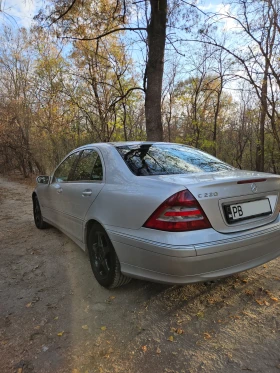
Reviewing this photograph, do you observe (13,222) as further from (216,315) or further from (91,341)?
(216,315)

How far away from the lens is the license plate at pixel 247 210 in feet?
6.82

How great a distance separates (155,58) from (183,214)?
532 centimetres

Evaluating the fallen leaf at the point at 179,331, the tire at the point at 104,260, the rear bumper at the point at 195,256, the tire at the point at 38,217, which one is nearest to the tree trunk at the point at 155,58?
the tire at the point at 38,217

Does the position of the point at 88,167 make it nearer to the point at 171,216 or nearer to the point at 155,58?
the point at 171,216

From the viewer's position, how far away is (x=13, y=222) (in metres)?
5.79

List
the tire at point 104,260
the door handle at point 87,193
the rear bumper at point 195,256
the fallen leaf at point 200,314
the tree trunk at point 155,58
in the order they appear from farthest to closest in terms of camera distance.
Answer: the tree trunk at point 155,58, the door handle at point 87,193, the tire at point 104,260, the fallen leaf at point 200,314, the rear bumper at point 195,256

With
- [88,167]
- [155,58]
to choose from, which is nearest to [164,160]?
[88,167]

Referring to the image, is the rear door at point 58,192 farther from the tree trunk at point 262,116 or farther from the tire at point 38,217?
the tree trunk at point 262,116

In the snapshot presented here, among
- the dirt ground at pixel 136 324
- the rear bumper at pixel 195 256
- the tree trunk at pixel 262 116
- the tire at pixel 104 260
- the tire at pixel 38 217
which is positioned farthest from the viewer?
the tree trunk at pixel 262 116

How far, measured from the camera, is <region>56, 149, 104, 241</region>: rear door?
2.87 meters

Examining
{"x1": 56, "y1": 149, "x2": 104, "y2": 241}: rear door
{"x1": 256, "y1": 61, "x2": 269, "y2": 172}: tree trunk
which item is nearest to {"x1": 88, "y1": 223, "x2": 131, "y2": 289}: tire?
{"x1": 56, "y1": 149, "x2": 104, "y2": 241}: rear door

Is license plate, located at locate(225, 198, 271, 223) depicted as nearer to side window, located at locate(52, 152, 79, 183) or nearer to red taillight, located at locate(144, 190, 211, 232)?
red taillight, located at locate(144, 190, 211, 232)

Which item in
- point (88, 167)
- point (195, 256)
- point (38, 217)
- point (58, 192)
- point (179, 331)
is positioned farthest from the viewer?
point (38, 217)

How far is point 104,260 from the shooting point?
269 centimetres
